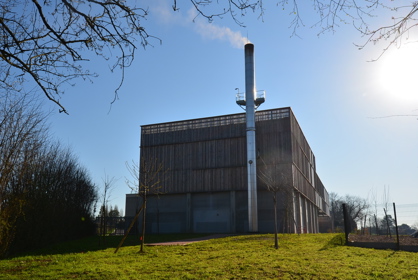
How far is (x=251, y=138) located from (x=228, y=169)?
16.6ft

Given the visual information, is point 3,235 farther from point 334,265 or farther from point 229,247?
point 334,265

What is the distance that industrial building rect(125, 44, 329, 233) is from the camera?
36.6m

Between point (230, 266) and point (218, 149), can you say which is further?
point (218, 149)

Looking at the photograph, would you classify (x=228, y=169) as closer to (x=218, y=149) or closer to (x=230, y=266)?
(x=218, y=149)

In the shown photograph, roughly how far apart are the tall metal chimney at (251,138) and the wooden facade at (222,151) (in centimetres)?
218

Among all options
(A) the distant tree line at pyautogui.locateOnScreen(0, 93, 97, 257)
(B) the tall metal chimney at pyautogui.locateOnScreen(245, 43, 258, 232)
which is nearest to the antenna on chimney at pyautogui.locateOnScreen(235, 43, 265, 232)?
(B) the tall metal chimney at pyautogui.locateOnScreen(245, 43, 258, 232)

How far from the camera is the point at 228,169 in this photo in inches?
1539

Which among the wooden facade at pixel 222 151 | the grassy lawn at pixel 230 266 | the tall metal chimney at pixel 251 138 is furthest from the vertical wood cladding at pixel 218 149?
the grassy lawn at pixel 230 266

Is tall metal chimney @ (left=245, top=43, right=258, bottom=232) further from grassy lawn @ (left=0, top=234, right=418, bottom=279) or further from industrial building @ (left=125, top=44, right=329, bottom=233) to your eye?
grassy lawn @ (left=0, top=234, right=418, bottom=279)

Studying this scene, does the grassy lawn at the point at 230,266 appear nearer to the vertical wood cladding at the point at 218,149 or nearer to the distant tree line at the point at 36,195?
the distant tree line at the point at 36,195

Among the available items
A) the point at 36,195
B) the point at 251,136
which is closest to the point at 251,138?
the point at 251,136

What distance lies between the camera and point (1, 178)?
13734mm

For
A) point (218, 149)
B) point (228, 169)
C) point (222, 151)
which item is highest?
point (218, 149)

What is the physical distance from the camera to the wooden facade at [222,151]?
1500 inches
